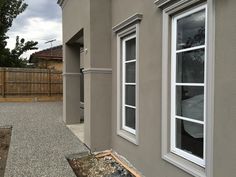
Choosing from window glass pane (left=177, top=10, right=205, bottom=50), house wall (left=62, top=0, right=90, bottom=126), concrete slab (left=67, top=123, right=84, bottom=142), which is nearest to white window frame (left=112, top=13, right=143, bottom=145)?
window glass pane (left=177, top=10, right=205, bottom=50)

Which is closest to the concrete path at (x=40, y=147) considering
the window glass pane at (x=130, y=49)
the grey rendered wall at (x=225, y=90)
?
the window glass pane at (x=130, y=49)

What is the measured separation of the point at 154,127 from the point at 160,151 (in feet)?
1.34

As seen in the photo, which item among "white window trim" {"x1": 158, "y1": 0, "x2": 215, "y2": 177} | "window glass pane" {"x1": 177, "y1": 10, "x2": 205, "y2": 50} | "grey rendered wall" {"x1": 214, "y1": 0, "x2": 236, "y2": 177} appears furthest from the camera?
"window glass pane" {"x1": 177, "y1": 10, "x2": 205, "y2": 50}

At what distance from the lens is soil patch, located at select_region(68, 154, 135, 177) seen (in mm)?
4766

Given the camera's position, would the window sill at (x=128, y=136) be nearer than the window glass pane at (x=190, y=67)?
No

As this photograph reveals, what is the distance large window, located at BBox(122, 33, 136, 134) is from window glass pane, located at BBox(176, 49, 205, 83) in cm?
165

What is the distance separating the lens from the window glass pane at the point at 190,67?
126 inches

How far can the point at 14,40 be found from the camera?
22.6m

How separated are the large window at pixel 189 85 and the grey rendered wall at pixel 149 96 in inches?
11.8

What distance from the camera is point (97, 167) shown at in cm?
513

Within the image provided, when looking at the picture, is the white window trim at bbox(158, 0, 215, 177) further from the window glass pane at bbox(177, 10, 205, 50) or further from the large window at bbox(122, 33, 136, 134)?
the large window at bbox(122, 33, 136, 134)

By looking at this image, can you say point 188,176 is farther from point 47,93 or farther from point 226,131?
point 47,93

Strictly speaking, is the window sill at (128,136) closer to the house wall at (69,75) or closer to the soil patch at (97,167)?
the soil patch at (97,167)

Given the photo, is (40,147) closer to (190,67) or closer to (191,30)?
(190,67)
